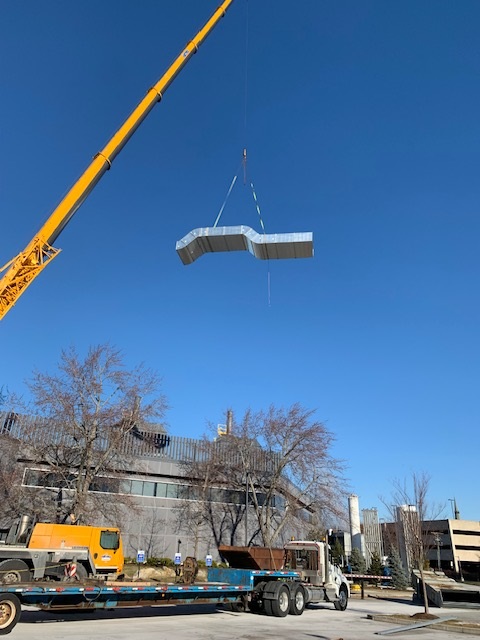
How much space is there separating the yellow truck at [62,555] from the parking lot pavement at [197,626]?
4.71ft

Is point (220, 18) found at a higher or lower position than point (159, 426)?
higher

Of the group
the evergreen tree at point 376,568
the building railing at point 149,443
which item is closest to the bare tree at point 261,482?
the building railing at point 149,443

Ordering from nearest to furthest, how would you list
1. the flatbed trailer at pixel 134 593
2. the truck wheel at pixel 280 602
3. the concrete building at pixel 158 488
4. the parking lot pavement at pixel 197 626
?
the flatbed trailer at pixel 134 593 → the parking lot pavement at pixel 197 626 → the truck wheel at pixel 280 602 → the concrete building at pixel 158 488

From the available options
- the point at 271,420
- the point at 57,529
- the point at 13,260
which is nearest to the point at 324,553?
the point at 57,529

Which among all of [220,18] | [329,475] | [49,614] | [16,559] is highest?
[220,18]

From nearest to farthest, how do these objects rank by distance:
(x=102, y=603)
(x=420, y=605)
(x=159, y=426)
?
1. (x=102, y=603)
2. (x=420, y=605)
3. (x=159, y=426)

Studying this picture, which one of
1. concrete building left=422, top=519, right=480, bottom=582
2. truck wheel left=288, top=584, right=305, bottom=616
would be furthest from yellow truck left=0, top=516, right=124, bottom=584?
concrete building left=422, top=519, right=480, bottom=582

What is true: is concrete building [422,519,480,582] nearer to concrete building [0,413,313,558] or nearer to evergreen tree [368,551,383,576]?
evergreen tree [368,551,383,576]

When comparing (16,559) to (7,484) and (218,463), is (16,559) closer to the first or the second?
(7,484)

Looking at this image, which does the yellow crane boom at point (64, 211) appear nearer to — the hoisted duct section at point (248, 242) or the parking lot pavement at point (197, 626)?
the hoisted duct section at point (248, 242)

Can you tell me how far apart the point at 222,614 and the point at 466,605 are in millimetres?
13929

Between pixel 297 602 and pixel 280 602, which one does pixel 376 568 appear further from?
pixel 280 602

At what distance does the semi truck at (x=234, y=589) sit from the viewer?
11617 mm

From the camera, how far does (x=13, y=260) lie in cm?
1598
